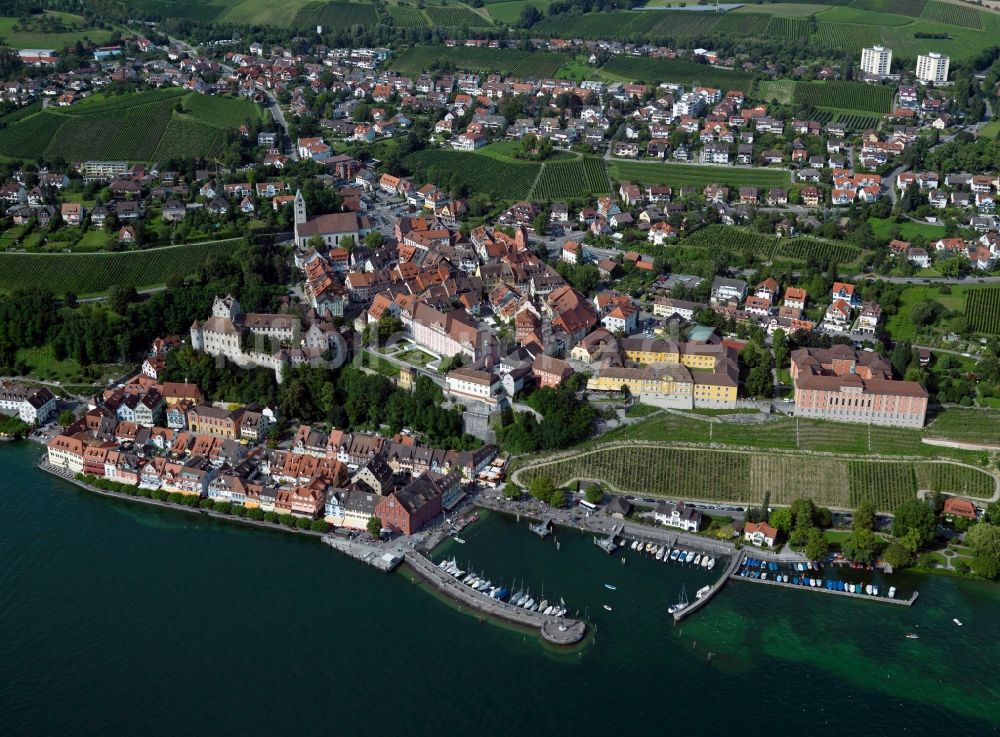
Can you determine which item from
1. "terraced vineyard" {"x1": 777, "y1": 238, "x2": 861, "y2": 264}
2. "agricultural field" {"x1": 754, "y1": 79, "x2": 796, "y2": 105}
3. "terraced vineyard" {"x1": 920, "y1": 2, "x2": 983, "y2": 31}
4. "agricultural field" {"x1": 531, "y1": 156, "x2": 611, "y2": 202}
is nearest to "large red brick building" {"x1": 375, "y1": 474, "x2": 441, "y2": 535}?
"terraced vineyard" {"x1": 777, "y1": 238, "x2": 861, "y2": 264}

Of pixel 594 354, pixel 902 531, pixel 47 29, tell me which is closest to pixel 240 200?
pixel 594 354

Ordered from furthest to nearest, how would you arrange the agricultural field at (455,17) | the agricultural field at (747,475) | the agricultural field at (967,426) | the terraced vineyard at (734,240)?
the agricultural field at (455,17) → the terraced vineyard at (734,240) → the agricultural field at (967,426) → the agricultural field at (747,475)

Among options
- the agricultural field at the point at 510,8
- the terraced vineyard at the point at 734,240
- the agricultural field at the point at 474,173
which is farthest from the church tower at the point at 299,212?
the agricultural field at the point at 510,8

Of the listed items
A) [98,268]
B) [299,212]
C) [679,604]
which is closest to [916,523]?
[679,604]

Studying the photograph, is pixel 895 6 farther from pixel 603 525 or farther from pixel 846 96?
pixel 603 525

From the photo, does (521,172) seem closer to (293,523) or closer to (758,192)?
(758,192)

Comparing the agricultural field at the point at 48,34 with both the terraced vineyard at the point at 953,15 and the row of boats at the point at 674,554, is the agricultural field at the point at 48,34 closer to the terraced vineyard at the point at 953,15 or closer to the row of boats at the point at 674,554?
the terraced vineyard at the point at 953,15

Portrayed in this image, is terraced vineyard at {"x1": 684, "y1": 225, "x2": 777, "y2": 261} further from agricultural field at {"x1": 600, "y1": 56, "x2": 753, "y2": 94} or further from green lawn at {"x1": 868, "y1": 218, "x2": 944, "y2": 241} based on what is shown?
agricultural field at {"x1": 600, "y1": 56, "x2": 753, "y2": 94}
